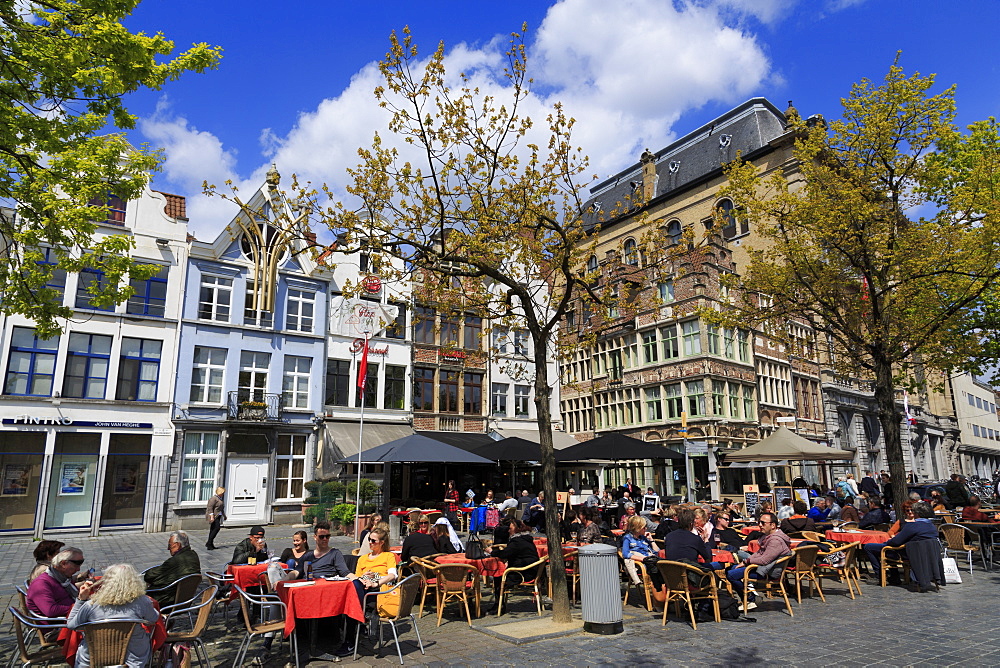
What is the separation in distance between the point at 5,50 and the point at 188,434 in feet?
55.9

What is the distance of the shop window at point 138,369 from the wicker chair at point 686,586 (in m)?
19.7

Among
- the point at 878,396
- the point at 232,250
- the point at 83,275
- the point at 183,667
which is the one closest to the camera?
→ the point at 183,667

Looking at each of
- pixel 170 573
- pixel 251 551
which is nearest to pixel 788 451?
pixel 251 551

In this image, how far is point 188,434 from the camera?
22188 millimetres

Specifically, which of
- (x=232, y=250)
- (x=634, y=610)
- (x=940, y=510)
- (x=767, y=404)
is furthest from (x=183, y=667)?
(x=767, y=404)

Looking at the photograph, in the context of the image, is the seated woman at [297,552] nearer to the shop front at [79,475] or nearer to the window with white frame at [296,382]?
the shop front at [79,475]

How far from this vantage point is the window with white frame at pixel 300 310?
990 inches

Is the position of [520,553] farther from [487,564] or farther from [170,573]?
[170,573]

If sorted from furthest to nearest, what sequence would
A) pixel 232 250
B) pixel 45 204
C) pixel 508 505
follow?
pixel 232 250 → pixel 508 505 → pixel 45 204

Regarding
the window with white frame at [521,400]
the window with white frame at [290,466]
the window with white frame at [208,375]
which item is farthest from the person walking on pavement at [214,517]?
the window with white frame at [521,400]

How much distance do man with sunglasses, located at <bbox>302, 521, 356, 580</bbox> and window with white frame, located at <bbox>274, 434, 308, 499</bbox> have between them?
17.0m

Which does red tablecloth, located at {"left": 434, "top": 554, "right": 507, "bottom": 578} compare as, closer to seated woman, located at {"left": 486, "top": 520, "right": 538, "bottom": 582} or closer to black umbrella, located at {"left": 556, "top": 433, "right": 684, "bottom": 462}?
seated woman, located at {"left": 486, "top": 520, "right": 538, "bottom": 582}

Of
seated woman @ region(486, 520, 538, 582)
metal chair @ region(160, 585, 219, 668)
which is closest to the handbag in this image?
seated woman @ region(486, 520, 538, 582)

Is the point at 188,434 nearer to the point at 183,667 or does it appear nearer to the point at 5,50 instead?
the point at 5,50
